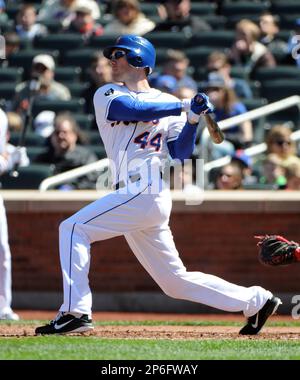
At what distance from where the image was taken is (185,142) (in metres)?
7.27

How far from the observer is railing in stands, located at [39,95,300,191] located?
38.9 feet

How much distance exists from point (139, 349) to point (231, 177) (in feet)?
17.2

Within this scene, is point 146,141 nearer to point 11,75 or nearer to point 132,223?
point 132,223

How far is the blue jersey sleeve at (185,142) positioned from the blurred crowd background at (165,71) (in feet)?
14.0

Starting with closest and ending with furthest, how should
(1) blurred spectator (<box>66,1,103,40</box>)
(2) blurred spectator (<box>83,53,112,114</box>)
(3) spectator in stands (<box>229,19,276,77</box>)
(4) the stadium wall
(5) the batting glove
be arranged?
(5) the batting glove, (4) the stadium wall, (2) blurred spectator (<box>83,53,112,114</box>), (3) spectator in stands (<box>229,19,276,77</box>), (1) blurred spectator (<box>66,1,103,40</box>)

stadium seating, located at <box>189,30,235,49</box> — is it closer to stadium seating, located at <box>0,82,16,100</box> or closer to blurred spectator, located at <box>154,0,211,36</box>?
blurred spectator, located at <box>154,0,211,36</box>

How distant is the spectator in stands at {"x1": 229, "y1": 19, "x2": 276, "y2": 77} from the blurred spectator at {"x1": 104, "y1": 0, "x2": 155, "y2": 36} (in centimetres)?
122

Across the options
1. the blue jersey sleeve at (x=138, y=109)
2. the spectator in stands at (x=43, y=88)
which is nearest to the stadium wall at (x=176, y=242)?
the spectator in stands at (x=43, y=88)

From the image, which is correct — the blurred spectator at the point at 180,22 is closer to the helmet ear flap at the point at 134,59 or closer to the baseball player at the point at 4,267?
the baseball player at the point at 4,267

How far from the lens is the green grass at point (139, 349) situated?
6.39m

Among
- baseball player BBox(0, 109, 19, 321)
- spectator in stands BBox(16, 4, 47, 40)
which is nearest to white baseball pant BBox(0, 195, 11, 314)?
baseball player BBox(0, 109, 19, 321)

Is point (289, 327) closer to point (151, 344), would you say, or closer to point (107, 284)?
point (151, 344)

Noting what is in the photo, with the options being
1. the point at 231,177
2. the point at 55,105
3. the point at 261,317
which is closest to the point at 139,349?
the point at 261,317

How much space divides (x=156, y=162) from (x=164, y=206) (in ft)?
0.95
